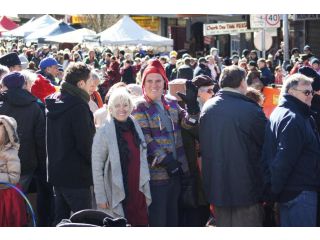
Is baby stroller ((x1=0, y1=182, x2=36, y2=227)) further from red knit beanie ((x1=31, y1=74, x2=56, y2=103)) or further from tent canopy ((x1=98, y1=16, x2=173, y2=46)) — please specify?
tent canopy ((x1=98, y1=16, x2=173, y2=46))

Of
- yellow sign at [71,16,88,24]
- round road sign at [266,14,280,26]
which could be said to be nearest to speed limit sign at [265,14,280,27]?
round road sign at [266,14,280,26]

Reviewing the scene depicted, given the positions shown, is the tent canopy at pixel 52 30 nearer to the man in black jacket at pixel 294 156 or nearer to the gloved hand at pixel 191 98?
the gloved hand at pixel 191 98

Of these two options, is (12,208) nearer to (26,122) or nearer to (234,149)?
(26,122)

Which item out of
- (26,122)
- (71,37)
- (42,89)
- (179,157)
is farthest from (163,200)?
(71,37)

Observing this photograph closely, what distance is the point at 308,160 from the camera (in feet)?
17.6

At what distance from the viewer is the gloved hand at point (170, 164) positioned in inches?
232

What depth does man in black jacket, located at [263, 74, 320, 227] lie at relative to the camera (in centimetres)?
528

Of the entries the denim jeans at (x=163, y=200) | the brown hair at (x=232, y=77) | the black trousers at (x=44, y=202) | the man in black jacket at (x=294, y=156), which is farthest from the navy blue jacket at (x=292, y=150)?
the black trousers at (x=44, y=202)

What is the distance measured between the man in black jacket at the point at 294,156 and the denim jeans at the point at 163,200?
3.04ft

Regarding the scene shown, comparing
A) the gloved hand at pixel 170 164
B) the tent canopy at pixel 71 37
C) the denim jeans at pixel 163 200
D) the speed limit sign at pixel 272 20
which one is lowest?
the denim jeans at pixel 163 200

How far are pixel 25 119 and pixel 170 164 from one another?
1.76 m

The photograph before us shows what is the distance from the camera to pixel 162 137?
6.00 m

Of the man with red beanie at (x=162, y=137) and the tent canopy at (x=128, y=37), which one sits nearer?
the man with red beanie at (x=162, y=137)
